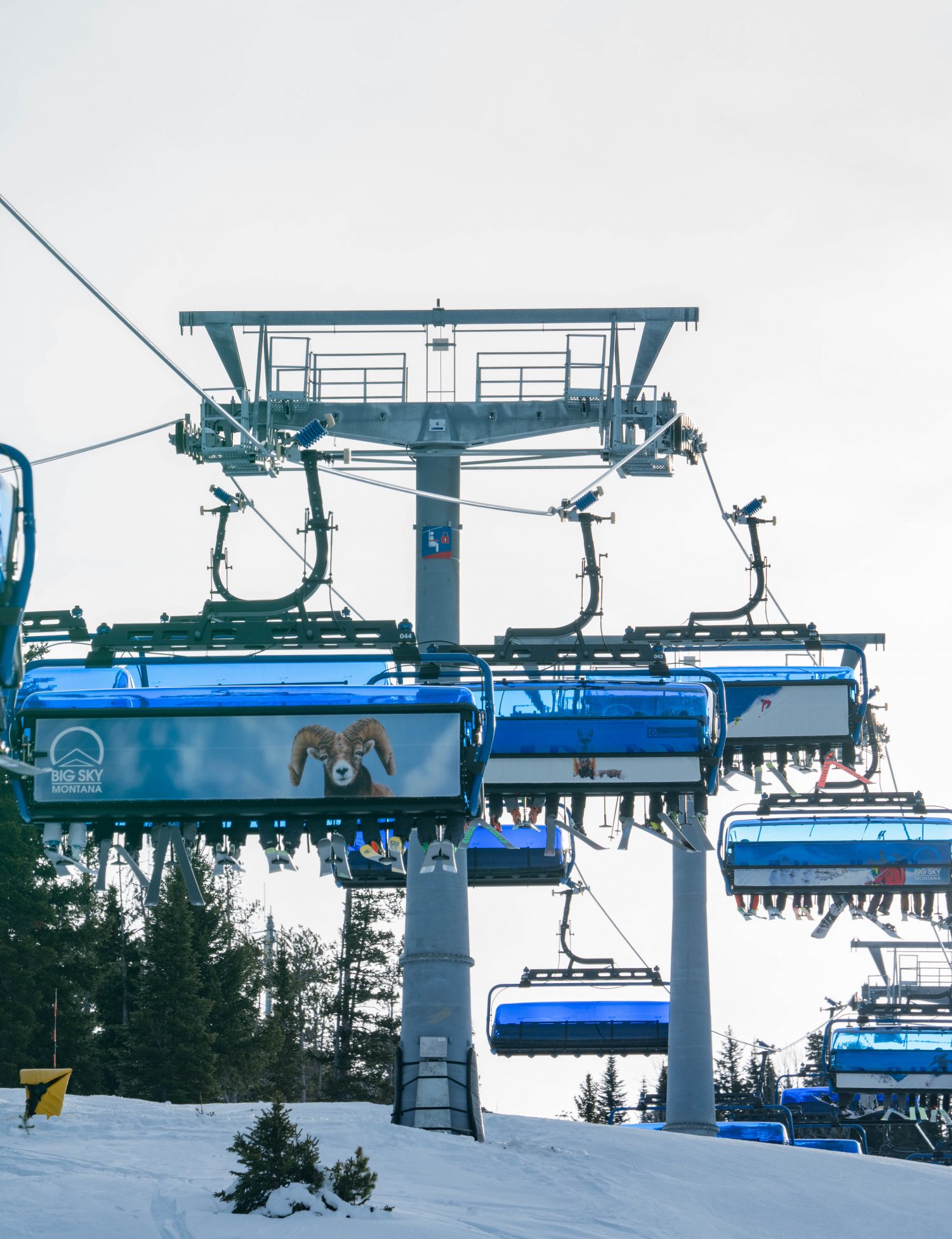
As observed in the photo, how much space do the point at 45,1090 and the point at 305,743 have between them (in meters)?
9.39

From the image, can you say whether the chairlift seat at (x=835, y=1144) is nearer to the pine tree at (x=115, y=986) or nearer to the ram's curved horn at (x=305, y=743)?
the pine tree at (x=115, y=986)

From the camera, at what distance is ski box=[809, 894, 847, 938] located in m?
26.0

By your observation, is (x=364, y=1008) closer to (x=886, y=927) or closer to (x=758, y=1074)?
(x=758, y=1074)

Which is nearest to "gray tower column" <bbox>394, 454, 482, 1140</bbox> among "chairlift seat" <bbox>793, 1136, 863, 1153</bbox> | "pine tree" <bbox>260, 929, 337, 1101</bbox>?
"chairlift seat" <bbox>793, 1136, 863, 1153</bbox>

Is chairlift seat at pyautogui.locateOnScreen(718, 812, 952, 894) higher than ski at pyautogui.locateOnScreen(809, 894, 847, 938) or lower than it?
higher

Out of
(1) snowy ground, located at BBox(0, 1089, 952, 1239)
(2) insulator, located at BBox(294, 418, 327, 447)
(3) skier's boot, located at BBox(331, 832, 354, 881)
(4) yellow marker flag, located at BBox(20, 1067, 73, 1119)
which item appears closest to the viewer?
(3) skier's boot, located at BBox(331, 832, 354, 881)

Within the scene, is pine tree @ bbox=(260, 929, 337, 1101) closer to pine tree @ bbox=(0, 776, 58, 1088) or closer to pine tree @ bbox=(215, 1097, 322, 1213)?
pine tree @ bbox=(0, 776, 58, 1088)

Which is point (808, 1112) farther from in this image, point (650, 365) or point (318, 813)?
point (318, 813)

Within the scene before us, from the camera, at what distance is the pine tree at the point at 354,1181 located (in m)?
14.7

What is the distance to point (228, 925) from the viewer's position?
193 ft

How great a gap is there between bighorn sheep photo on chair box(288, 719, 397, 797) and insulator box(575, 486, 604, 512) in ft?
15.2

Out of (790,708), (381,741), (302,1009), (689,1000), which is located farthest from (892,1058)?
(302,1009)

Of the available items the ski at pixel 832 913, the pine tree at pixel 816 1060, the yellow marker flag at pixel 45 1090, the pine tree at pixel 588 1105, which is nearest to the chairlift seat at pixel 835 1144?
the pine tree at pixel 816 1060

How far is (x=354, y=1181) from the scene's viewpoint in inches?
583
